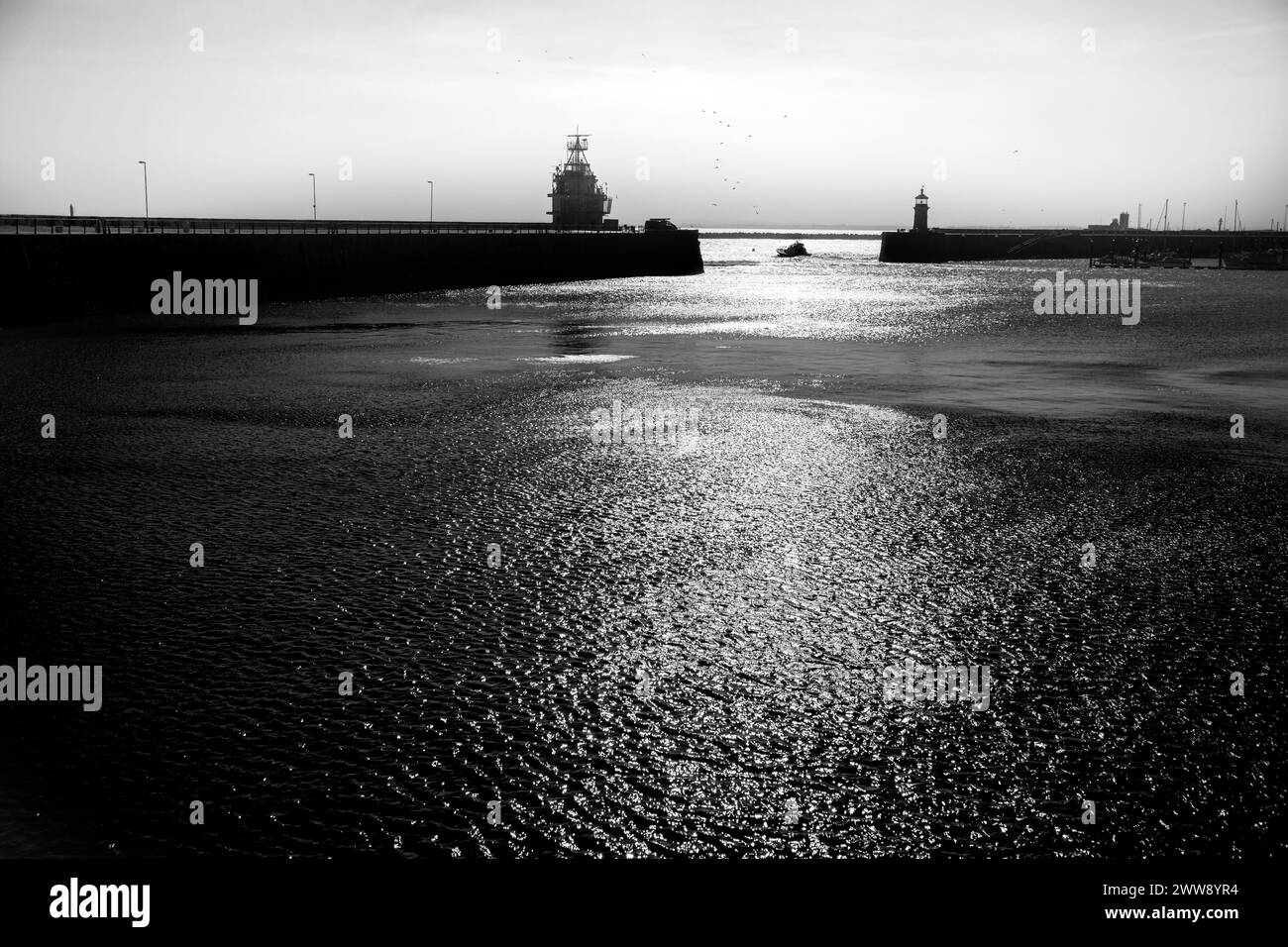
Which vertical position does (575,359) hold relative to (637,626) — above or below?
above

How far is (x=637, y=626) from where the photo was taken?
1038 centimetres

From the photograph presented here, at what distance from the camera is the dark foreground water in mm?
7156

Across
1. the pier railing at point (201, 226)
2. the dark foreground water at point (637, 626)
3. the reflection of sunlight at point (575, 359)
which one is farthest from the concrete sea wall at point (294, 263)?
the dark foreground water at point (637, 626)

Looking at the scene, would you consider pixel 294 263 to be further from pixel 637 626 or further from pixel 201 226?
pixel 637 626

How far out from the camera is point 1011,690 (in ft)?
29.9

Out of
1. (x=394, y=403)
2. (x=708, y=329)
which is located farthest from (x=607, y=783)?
(x=708, y=329)

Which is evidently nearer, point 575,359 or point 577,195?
point 575,359

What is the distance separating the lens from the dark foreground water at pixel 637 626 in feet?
23.5

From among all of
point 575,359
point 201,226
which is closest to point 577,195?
point 201,226

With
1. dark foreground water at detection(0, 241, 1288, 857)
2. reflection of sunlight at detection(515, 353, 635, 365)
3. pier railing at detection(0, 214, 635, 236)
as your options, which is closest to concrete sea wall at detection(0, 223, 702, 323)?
pier railing at detection(0, 214, 635, 236)

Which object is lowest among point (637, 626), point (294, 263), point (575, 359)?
point (637, 626)

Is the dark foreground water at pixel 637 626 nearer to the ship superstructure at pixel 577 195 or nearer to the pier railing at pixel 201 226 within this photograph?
the pier railing at pixel 201 226
